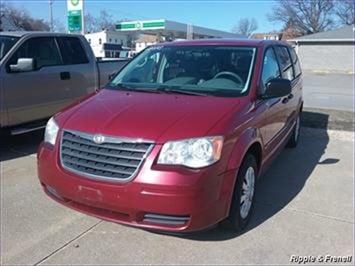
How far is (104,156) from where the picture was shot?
3.46 metres

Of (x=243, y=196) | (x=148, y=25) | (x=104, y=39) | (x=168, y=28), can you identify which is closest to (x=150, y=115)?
(x=243, y=196)

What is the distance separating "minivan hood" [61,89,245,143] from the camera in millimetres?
3459

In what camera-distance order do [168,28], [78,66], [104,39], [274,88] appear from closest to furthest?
[274,88]
[78,66]
[168,28]
[104,39]

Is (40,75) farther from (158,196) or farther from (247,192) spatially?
(158,196)

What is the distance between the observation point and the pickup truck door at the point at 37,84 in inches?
263

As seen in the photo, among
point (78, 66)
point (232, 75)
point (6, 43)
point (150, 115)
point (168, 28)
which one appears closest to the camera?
point (150, 115)

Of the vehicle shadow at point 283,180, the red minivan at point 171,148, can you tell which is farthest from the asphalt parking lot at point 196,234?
the red minivan at point 171,148

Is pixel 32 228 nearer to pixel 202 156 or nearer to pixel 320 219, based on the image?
pixel 202 156

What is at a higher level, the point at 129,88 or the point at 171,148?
the point at 129,88

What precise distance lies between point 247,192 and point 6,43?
4840 millimetres

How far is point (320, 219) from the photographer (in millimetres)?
4352

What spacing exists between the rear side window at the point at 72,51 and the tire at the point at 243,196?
4712 mm

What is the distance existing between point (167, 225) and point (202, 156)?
1.99ft

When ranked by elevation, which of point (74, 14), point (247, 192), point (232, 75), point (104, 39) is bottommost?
point (104, 39)
